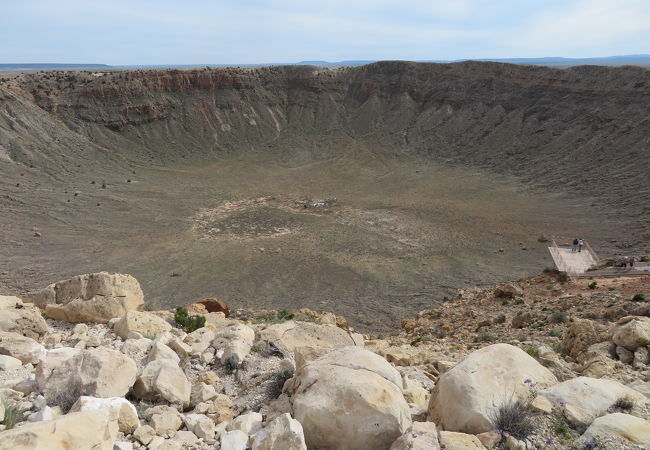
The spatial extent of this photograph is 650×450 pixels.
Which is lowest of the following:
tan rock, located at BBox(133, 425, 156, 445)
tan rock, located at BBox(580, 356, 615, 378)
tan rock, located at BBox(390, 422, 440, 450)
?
tan rock, located at BBox(580, 356, 615, 378)

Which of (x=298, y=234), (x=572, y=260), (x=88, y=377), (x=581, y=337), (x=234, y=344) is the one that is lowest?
(x=298, y=234)

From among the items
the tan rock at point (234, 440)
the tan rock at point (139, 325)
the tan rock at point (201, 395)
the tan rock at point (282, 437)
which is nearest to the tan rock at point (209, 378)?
the tan rock at point (201, 395)

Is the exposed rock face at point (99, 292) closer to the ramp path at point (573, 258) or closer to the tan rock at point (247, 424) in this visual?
the tan rock at point (247, 424)

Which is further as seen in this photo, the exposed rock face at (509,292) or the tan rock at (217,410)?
the exposed rock face at (509,292)

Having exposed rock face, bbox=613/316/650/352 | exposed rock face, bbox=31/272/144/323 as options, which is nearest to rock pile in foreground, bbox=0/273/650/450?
exposed rock face, bbox=613/316/650/352

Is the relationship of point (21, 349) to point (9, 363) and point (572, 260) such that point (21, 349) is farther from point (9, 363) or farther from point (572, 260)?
point (572, 260)

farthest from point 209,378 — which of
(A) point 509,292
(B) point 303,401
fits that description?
(A) point 509,292

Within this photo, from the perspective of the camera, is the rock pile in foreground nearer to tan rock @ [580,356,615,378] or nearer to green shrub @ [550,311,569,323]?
tan rock @ [580,356,615,378]
